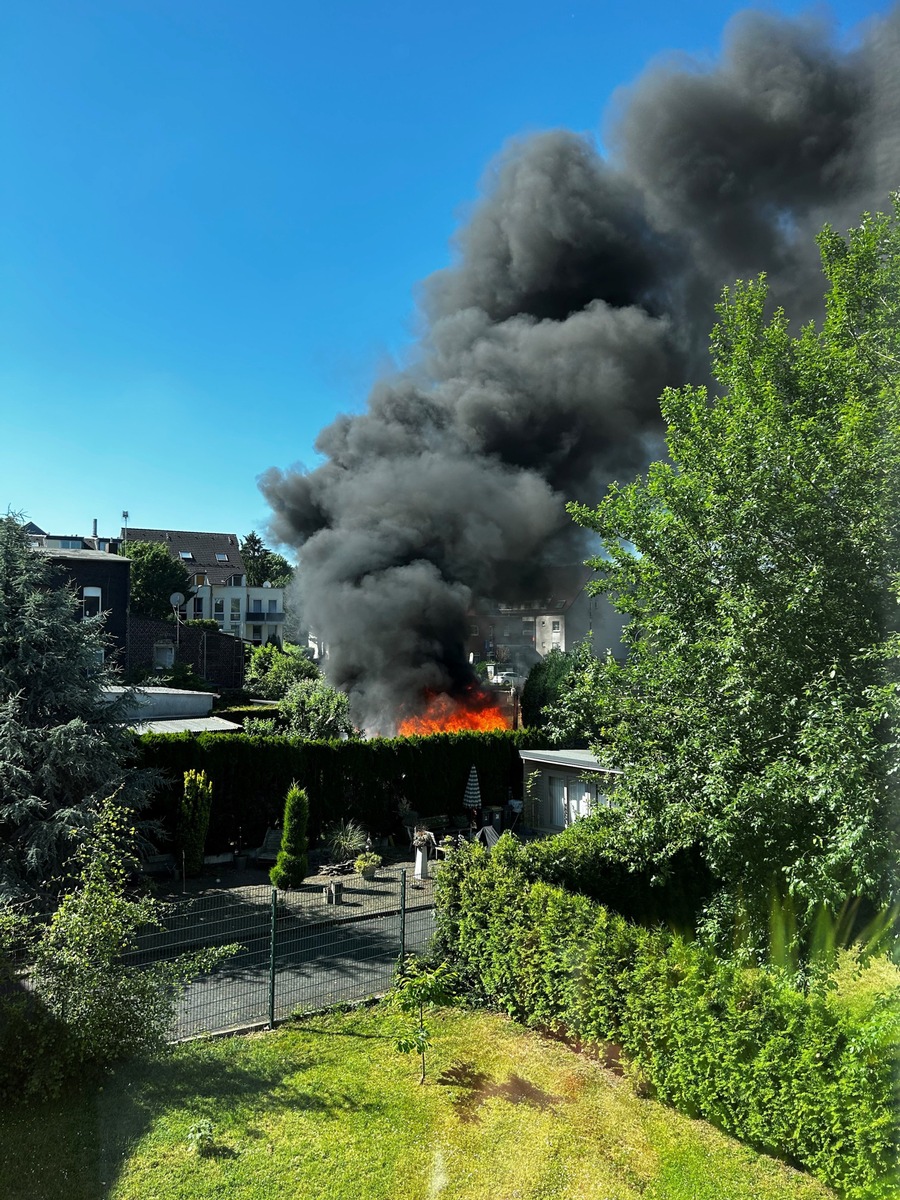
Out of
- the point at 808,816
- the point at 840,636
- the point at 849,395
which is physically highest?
the point at 849,395

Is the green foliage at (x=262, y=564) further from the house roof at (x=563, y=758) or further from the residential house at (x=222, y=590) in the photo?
the house roof at (x=563, y=758)

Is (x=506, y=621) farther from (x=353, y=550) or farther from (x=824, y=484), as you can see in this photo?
(x=824, y=484)

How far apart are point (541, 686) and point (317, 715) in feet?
24.9

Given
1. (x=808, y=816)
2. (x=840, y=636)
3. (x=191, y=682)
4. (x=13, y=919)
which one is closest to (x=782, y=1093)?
(x=808, y=816)

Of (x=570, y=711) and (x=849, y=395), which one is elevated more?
(x=849, y=395)

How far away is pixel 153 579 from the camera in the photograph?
188 ft

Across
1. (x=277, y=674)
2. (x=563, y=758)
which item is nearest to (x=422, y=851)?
(x=563, y=758)

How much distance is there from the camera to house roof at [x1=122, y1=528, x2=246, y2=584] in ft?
218

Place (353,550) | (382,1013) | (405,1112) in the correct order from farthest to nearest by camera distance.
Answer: (353,550)
(382,1013)
(405,1112)

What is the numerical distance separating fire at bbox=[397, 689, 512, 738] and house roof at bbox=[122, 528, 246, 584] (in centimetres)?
4478

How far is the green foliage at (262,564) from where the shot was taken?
81875mm

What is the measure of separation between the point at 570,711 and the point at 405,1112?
15.6 feet

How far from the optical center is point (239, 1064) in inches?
271

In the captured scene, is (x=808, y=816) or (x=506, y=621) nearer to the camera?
(x=808, y=816)
